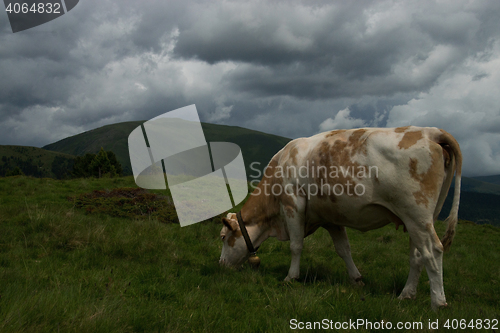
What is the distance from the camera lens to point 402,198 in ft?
14.5

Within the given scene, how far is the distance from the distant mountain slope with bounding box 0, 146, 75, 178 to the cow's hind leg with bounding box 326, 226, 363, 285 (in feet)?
571

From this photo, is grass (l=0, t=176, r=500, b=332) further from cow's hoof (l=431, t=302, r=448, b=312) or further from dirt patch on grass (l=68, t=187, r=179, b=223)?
dirt patch on grass (l=68, t=187, r=179, b=223)

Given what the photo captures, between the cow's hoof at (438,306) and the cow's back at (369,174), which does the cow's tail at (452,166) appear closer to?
the cow's back at (369,174)

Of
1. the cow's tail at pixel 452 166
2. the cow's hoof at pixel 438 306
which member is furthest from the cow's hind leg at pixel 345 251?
the cow's tail at pixel 452 166

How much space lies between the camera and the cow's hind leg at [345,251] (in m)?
5.79

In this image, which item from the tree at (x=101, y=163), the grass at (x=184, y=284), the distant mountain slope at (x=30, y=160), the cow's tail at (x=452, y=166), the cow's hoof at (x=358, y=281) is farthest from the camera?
the distant mountain slope at (x=30, y=160)

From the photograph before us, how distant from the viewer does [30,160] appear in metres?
176

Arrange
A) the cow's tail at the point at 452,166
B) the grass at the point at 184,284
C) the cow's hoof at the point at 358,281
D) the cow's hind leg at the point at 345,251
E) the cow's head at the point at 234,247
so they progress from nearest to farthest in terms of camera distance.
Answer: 1. the grass at the point at 184,284
2. the cow's tail at the point at 452,166
3. the cow's hoof at the point at 358,281
4. the cow's hind leg at the point at 345,251
5. the cow's head at the point at 234,247

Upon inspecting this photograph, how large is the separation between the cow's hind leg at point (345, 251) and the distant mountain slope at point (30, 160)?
17398 centimetres

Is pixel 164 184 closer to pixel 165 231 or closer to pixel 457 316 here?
pixel 165 231

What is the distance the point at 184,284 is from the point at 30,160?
20853 centimetres

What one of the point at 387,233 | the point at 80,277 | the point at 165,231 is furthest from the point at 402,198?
the point at 387,233

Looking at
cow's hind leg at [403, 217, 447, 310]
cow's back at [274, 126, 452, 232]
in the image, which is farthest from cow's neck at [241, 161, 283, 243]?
cow's hind leg at [403, 217, 447, 310]

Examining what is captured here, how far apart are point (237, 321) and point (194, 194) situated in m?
12.0
